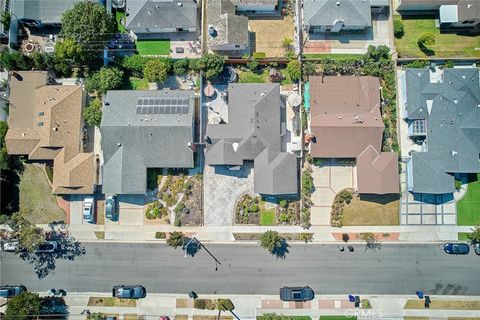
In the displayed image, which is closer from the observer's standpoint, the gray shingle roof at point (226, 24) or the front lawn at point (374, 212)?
the gray shingle roof at point (226, 24)

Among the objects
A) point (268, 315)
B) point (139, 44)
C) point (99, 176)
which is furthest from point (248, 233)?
point (139, 44)

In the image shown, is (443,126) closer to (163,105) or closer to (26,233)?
(163,105)

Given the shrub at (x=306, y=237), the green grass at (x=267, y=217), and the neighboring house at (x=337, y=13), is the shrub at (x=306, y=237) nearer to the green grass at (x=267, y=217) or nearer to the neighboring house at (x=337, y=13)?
the green grass at (x=267, y=217)

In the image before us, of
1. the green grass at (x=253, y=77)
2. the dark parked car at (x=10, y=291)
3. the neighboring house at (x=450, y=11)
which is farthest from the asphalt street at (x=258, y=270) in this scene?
the neighboring house at (x=450, y=11)

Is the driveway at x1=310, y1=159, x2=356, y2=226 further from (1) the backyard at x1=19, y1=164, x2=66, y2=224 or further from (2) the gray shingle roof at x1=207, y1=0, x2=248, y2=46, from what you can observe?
(1) the backyard at x1=19, y1=164, x2=66, y2=224

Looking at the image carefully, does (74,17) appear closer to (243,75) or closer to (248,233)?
(243,75)
